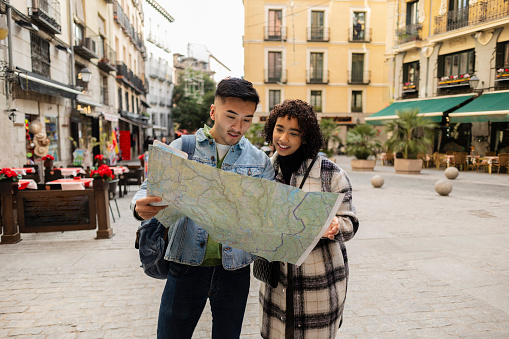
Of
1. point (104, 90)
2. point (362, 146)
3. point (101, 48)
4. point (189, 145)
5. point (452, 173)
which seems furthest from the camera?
point (104, 90)

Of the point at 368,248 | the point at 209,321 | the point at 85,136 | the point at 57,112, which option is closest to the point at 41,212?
the point at 209,321

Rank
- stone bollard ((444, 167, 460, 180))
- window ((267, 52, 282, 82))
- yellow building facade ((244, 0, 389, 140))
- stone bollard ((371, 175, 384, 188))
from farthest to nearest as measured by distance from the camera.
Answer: window ((267, 52, 282, 82)) → yellow building facade ((244, 0, 389, 140)) → stone bollard ((444, 167, 460, 180)) → stone bollard ((371, 175, 384, 188))

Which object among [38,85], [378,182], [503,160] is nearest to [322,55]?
[503,160]

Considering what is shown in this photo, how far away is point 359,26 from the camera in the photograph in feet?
100

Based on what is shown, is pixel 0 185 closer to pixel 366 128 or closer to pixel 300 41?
pixel 366 128

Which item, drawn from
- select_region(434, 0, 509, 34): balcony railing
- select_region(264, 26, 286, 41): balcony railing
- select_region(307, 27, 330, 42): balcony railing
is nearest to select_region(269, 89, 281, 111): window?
select_region(264, 26, 286, 41): balcony railing

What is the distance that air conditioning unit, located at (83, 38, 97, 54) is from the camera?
15734 mm

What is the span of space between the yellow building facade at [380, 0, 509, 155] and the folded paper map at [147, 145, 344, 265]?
15.3 metres

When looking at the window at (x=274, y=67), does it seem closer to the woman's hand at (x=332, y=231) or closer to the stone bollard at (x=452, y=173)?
the stone bollard at (x=452, y=173)

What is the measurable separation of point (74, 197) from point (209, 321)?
3.49 metres

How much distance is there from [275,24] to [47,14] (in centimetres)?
2219

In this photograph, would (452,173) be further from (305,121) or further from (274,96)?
(274,96)

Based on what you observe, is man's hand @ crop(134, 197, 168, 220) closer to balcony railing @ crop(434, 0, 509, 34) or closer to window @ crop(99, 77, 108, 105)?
balcony railing @ crop(434, 0, 509, 34)

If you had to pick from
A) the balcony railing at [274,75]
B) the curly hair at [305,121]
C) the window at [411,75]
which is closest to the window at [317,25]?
the balcony railing at [274,75]
